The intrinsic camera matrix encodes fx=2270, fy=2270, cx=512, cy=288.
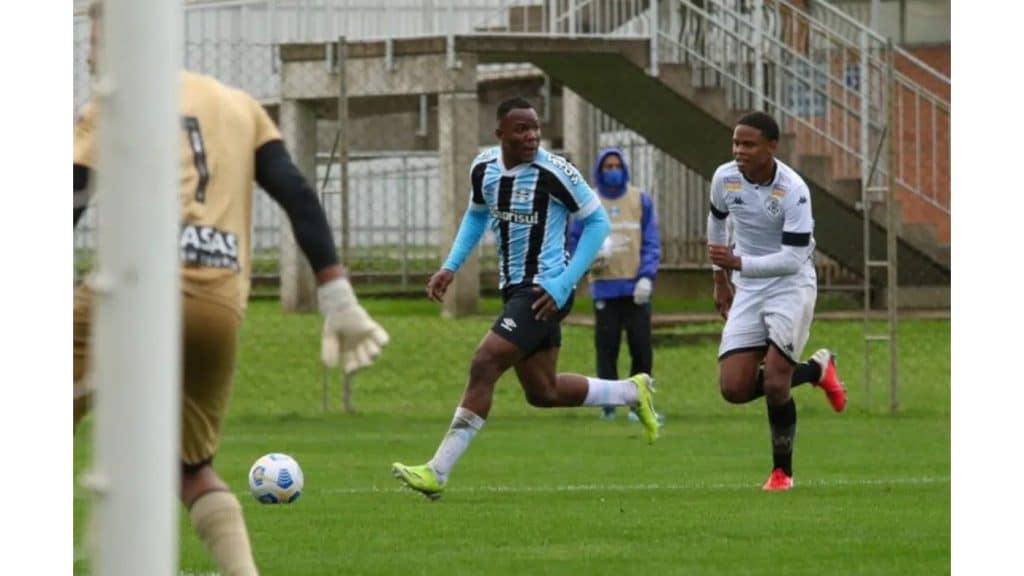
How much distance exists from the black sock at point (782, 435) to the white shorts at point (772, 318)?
305 millimetres

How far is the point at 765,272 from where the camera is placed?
11703 mm

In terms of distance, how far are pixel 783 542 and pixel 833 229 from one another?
16621 millimetres

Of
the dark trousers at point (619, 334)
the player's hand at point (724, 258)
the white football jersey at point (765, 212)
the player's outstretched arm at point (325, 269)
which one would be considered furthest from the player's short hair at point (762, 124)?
the dark trousers at point (619, 334)

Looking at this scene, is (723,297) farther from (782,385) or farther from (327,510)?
(327,510)

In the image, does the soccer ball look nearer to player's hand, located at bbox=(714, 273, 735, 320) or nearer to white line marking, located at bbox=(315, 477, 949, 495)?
white line marking, located at bbox=(315, 477, 949, 495)

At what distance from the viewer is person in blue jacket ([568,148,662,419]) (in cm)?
Answer: 1722

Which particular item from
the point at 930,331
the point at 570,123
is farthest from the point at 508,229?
the point at 570,123

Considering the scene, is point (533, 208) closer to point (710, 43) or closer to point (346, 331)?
point (346, 331)

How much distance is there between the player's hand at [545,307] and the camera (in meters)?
11.6

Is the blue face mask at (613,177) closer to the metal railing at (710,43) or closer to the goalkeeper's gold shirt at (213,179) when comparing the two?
Answer: the metal railing at (710,43)

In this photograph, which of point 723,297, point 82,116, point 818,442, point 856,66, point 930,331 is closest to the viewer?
point 82,116

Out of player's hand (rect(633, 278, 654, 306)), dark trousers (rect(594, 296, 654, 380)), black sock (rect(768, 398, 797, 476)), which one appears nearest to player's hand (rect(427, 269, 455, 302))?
black sock (rect(768, 398, 797, 476))

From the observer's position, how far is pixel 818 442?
49.0 ft

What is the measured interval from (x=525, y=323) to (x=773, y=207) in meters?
1.45
